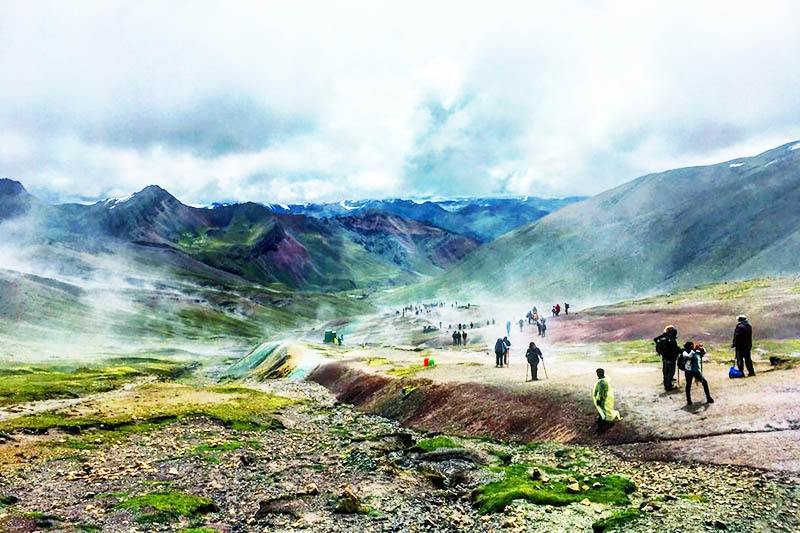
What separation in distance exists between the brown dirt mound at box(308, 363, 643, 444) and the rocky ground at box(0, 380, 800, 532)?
2117 millimetres

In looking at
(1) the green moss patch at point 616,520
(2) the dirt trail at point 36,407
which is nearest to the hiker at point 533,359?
(1) the green moss patch at point 616,520

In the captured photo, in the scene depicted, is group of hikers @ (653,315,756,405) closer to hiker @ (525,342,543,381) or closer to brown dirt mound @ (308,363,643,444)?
brown dirt mound @ (308,363,643,444)

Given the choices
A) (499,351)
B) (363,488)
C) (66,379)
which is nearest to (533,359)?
(499,351)

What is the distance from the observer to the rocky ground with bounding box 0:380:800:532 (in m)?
23.5

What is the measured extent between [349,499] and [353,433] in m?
21.7

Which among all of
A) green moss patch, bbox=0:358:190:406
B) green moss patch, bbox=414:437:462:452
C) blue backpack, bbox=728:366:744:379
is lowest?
green moss patch, bbox=0:358:190:406

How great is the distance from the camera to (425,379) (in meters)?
61.9

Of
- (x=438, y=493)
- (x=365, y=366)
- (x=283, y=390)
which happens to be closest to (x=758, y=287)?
(x=365, y=366)

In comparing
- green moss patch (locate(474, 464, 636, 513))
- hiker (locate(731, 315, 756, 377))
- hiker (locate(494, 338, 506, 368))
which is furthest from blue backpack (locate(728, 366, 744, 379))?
hiker (locate(494, 338, 506, 368))

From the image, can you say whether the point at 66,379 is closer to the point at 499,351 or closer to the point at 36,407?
the point at 36,407

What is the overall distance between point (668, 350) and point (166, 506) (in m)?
32.4

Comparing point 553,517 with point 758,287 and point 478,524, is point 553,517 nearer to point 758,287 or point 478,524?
point 478,524

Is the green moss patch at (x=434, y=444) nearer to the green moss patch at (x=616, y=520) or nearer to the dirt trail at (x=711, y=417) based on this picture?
the dirt trail at (x=711, y=417)

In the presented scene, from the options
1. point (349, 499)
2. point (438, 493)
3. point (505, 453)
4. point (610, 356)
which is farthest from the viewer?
point (610, 356)
